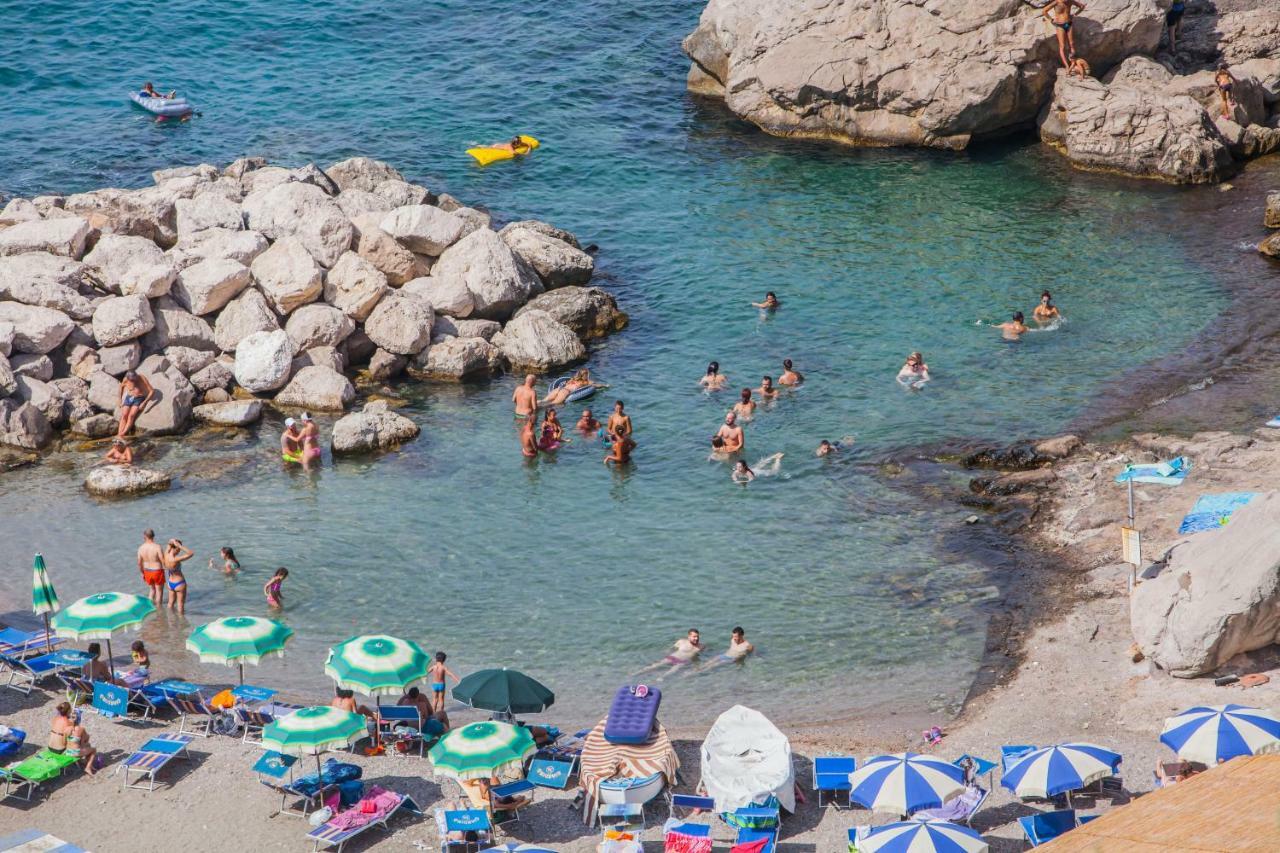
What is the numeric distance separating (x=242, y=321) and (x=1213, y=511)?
1897 centimetres

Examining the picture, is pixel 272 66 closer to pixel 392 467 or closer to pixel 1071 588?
pixel 392 467

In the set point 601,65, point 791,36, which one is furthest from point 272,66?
point 791,36

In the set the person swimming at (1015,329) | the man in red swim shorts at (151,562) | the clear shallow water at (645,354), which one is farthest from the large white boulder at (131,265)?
the person swimming at (1015,329)

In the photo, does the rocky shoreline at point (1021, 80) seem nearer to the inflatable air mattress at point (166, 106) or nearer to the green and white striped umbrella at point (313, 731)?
the inflatable air mattress at point (166, 106)

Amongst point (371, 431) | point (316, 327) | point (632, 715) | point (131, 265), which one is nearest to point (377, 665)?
point (632, 715)

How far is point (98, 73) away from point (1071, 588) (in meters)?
37.6

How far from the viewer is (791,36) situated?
39.6 m

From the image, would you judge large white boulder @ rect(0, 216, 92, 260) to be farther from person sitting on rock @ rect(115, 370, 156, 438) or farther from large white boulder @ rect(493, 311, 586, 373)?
large white boulder @ rect(493, 311, 586, 373)

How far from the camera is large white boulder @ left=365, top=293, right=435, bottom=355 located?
2909 cm

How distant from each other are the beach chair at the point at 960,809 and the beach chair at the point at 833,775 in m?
1.12

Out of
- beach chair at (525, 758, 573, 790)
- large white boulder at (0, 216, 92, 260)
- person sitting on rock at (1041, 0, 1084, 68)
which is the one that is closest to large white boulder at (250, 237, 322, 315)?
large white boulder at (0, 216, 92, 260)

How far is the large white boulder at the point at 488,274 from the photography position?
1195 inches

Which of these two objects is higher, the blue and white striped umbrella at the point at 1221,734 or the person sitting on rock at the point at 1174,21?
the person sitting on rock at the point at 1174,21

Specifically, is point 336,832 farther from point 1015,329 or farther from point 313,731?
point 1015,329
